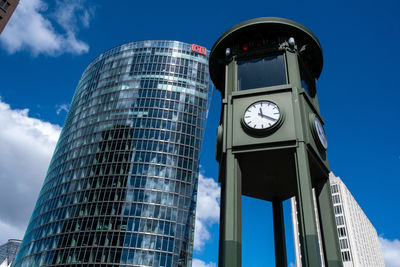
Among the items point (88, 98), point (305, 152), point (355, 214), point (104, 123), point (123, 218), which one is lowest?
point (305, 152)

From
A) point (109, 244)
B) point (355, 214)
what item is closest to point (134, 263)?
point (109, 244)

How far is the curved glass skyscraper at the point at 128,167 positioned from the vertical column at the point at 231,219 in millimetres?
54059

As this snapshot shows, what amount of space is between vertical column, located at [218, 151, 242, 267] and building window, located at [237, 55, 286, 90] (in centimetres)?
348

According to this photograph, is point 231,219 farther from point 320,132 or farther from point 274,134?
point 320,132

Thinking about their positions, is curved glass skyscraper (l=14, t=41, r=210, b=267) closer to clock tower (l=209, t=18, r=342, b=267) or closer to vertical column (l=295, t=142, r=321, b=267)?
clock tower (l=209, t=18, r=342, b=267)

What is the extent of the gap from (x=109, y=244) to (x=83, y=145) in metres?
26.3

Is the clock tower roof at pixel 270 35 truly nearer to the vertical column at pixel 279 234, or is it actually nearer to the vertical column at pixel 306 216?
the vertical column at pixel 306 216

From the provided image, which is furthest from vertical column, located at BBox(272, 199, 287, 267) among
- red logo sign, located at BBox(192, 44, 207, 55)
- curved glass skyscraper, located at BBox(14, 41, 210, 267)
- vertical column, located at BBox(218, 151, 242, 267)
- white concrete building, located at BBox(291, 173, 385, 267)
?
white concrete building, located at BBox(291, 173, 385, 267)

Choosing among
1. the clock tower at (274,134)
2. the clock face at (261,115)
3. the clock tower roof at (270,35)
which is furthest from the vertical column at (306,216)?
the clock tower roof at (270,35)

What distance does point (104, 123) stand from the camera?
78.4m

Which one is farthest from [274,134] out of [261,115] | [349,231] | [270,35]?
[349,231]

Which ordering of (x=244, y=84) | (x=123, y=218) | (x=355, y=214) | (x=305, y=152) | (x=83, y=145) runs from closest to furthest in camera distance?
(x=305, y=152) → (x=244, y=84) → (x=123, y=218) → (x=83, y=145) → (x=355, y=214)

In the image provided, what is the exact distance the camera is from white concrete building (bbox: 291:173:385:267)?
276 ft

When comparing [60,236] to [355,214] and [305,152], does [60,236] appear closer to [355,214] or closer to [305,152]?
[305,152]
